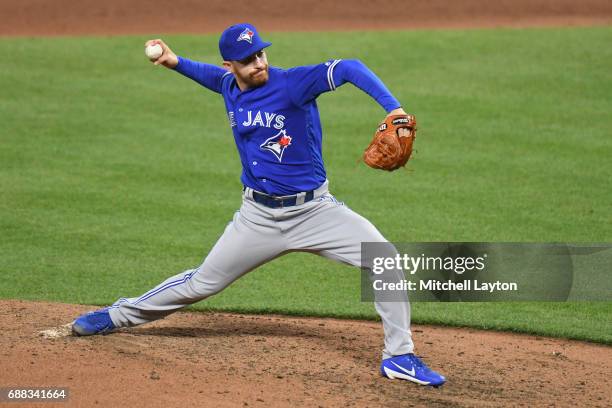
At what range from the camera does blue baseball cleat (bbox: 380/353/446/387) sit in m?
5.39

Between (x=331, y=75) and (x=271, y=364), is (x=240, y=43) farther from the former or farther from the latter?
(x=271, y=364)

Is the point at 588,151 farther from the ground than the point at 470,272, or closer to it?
farther from the ground

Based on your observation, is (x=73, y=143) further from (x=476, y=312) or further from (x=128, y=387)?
(x=128, y=387)

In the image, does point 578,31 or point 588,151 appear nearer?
point 588,151

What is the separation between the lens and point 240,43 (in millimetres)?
5457

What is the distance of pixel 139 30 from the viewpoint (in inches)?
635

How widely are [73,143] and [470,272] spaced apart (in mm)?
5273

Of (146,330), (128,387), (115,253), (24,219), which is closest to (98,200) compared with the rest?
(24,219)

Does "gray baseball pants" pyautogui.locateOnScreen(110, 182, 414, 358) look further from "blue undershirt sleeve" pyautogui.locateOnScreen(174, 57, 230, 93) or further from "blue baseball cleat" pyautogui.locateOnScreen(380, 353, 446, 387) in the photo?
"blue undershirt sleeve" pyautogui.locateOnScreen(174, 57, 230, 93)

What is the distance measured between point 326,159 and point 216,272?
5.25 metres

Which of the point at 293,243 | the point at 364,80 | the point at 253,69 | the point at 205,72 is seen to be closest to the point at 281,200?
the point at 293,243

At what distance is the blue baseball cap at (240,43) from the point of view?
5461 millimetres

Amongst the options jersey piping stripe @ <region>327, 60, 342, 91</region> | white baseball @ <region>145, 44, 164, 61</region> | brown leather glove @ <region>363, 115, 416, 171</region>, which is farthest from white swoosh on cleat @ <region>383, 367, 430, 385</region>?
white baseball @ <region>145, 44, 164, 61</region>

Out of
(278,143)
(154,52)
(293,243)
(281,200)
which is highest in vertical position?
(154,52)
